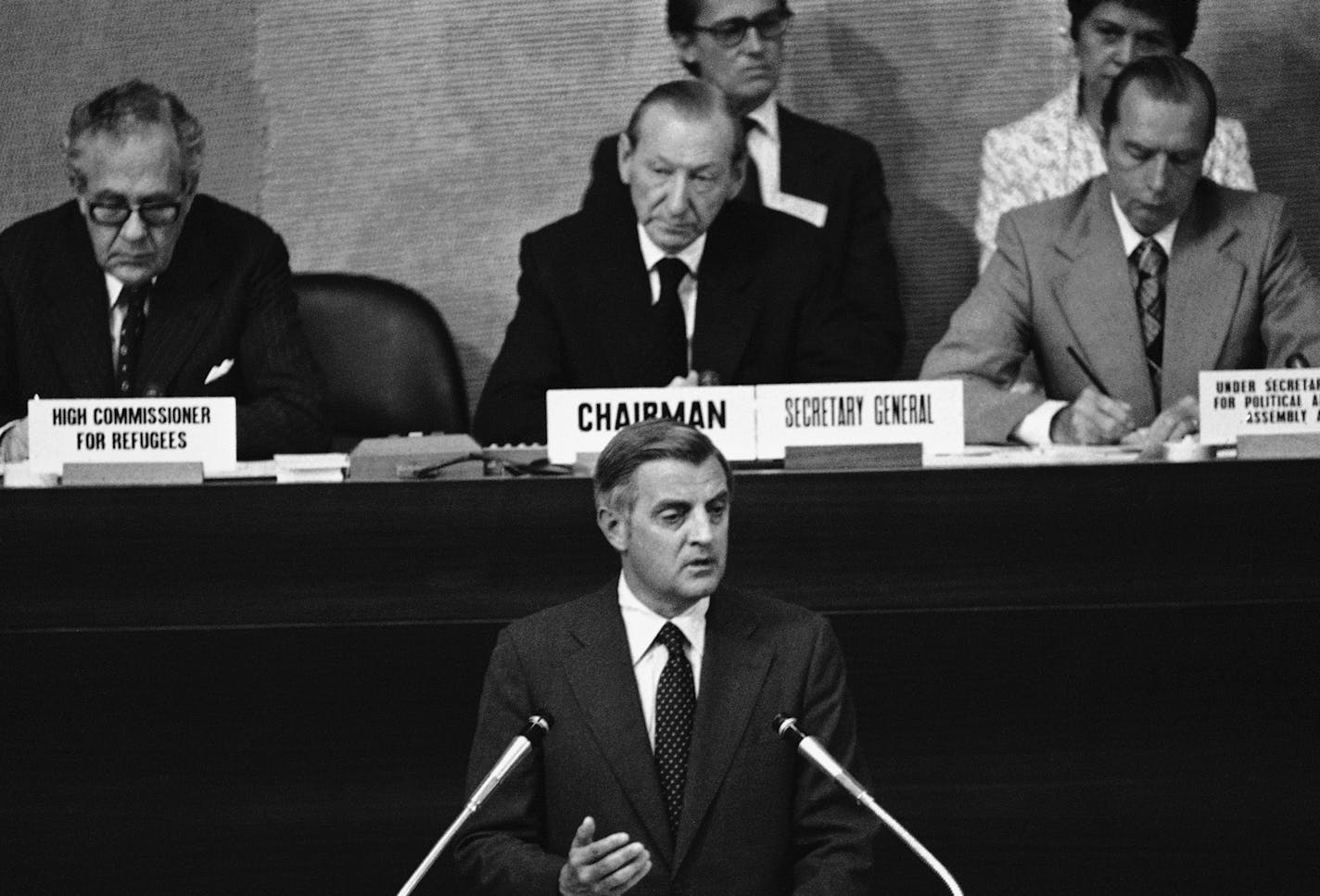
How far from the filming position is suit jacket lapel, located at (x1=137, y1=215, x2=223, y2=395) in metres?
3.73

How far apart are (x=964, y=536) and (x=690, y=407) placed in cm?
44

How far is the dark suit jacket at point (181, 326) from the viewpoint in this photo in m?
3.74

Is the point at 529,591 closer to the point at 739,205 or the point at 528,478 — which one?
the point at 528,478

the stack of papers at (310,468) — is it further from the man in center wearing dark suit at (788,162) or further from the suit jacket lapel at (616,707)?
the man in center wearing dark suit at (788,162)

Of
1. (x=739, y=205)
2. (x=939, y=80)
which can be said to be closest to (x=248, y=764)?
(x=739, y=205)

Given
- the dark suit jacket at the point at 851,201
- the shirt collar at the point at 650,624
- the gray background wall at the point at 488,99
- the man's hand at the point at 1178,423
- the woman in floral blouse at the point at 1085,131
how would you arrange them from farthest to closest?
the gray background wall at the point at 488,99 < the dark suit jacket at the point at 851,201 < the woman in floral blouse at the point at 1085,131 < the man's hand at the point at 1178,423 < the shirt collar at the point at 650,624

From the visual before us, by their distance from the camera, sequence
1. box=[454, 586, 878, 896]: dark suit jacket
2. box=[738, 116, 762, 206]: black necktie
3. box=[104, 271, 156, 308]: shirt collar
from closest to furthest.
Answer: box=[454, 586, 878, 896]: dark suit jacket → box=[104, 271, 156, 308]: shirt collar → box=[738, 116, 762, 206]: black necktie

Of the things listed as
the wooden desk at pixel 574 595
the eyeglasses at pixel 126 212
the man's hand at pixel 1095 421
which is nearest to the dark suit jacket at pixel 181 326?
the eyeglasses at pixel 126 212

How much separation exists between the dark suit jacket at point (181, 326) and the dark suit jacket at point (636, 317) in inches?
15.9

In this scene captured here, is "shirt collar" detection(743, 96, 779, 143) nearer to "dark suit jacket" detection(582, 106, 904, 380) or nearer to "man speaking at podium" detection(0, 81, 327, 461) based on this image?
"dark suit jacket" detection(582, 106, 904, 380)

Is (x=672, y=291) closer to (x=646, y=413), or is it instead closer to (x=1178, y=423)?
(x=646, y=413)

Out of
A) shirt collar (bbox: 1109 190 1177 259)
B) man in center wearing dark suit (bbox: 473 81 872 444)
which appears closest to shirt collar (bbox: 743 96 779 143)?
man in center wearing dark suit (bbox: 473 81 872 444)

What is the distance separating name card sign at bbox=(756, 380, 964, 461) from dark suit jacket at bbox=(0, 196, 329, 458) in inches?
44.0

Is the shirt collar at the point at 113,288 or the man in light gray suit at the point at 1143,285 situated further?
the shirt collar at the point at 113,288
